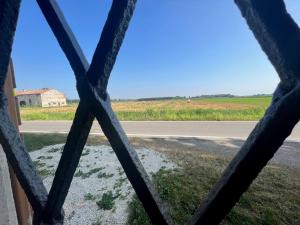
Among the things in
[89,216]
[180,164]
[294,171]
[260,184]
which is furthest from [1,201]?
[294,171]

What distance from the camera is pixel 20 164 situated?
101cm

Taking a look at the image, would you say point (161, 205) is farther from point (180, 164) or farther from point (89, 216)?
point (180, 164)

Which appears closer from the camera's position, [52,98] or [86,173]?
[86,173]

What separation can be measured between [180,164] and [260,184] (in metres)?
2.00

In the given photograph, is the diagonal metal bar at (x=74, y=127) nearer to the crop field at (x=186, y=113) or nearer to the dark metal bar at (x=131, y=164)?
the dark metal bar at (x=131, y=164)

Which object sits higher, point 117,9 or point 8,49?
point 117,9

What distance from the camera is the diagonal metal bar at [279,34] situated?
52 centimetres

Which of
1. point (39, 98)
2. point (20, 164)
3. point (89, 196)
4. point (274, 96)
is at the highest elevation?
point (274, 96)

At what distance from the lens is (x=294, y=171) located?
660 centimetres

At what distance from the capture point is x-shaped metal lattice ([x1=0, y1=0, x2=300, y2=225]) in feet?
1.77

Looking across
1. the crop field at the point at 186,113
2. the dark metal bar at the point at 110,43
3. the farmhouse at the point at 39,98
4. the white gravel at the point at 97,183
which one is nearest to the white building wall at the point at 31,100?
the farmhouse at the point at 39,98

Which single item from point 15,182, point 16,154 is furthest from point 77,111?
point 15,182

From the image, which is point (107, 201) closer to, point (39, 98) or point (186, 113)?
point (186, 113)

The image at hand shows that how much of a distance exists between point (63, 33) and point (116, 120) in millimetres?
342
